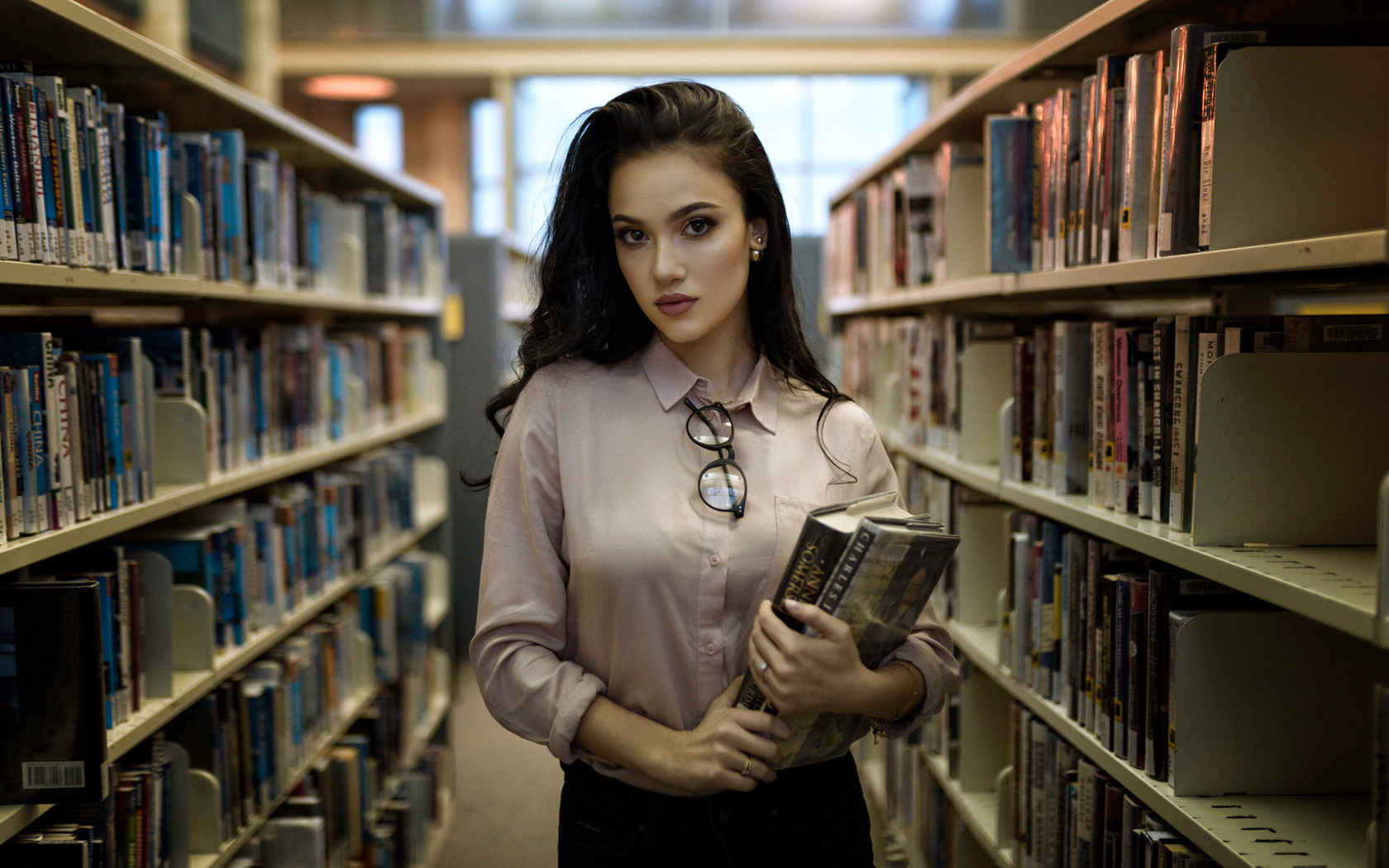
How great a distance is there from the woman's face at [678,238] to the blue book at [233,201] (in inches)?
39.9

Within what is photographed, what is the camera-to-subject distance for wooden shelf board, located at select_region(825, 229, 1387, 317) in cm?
92

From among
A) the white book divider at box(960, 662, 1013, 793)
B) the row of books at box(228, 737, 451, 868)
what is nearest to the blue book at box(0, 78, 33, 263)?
the row of books at box(228, 737, 451, 868)

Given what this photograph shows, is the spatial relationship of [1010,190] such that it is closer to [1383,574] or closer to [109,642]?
[1383,574]

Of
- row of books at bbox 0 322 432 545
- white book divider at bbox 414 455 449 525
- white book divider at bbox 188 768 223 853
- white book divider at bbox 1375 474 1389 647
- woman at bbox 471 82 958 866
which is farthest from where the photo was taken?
white book divider at bbox 414 455 449 525

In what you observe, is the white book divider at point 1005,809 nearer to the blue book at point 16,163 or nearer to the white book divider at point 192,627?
the white book divider at point 192,627

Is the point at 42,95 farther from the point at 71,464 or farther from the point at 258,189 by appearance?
the point at 258,189

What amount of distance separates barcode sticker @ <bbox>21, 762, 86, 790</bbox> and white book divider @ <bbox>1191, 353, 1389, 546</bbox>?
142cm

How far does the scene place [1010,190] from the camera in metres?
1.85

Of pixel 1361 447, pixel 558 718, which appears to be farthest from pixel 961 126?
pixel 558 718

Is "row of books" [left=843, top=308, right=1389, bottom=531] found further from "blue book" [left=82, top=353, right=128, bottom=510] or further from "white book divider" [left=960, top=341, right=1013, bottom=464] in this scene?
"blue book" [left=82, top=353, right=128, bottom=510]

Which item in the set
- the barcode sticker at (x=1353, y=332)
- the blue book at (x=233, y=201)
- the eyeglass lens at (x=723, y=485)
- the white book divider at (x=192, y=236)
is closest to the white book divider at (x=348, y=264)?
the blue book at (x=233, y=201)

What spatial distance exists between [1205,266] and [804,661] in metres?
0.65

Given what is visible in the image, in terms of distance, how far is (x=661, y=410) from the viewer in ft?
4.28

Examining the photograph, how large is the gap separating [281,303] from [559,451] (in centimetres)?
129
